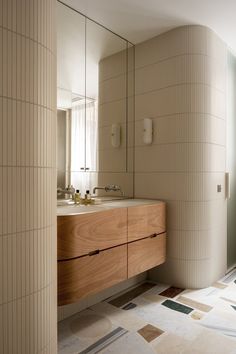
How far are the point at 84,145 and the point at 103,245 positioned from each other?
0.92 m

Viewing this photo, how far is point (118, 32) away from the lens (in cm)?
251

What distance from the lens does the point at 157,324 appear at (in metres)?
1.88

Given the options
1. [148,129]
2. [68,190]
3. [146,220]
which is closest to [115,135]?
[148,129]

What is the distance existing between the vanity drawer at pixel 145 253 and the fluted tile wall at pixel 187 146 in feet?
0.53

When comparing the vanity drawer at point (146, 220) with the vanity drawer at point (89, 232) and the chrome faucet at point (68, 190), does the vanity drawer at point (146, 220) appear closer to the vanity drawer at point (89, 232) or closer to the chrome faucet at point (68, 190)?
the vanity drawer at point (89, 232)

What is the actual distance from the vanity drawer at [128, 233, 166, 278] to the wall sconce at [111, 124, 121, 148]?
0.97 metres

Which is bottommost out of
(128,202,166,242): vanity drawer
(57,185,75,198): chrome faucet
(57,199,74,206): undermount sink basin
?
(128,202,166,242): vanity drawer

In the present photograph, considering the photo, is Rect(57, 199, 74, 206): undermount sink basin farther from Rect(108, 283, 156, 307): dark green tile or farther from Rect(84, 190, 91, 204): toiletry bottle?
Rect(108, 283, 156, 307): dark green tile

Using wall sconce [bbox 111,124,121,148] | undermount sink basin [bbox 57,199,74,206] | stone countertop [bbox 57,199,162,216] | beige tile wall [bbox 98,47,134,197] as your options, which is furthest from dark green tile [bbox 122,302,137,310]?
wall sconce [bbox 111,124,121,148]

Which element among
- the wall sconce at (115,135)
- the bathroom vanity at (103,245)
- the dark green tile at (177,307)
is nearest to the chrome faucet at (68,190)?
the bathroom vanity at (103,245)

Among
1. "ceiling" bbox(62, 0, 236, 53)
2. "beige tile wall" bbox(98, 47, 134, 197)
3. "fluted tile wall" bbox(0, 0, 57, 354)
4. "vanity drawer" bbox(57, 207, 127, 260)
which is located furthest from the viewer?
"beige tile wall" bbox(98, 47, 134, 197)

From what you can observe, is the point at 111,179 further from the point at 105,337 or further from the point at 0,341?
the point at 0,341

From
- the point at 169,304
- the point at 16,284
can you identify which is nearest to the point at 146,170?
the point at 169,304

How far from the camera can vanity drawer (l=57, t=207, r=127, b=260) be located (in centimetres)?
157
